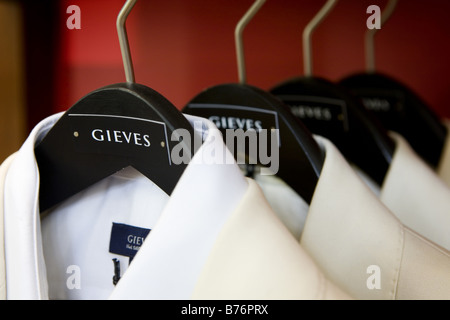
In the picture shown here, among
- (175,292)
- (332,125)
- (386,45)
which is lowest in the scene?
(175,292)

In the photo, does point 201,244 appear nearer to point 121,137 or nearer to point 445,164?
point 121,137

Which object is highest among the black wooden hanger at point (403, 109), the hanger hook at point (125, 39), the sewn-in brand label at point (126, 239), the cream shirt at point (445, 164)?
the hanger hook at point (125, 39)

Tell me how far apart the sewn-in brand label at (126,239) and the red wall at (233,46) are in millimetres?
811

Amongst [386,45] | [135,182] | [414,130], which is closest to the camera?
[135,182]

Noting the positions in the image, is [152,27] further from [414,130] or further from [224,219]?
[224,219]

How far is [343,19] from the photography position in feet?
4.25

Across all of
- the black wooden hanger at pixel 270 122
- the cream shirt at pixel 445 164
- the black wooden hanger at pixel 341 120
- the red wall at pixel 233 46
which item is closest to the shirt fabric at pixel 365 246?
the black wooden hanger at pixel 270 122

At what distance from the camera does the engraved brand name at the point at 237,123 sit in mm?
557

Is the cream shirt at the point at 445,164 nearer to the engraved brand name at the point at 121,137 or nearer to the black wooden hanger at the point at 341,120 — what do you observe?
the black wooden hanger at the point at 341,120

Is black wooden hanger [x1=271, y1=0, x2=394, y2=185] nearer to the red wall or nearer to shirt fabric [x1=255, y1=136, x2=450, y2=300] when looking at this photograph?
shirt fabric [x1=255, y1=136, x2=450, y2=300]

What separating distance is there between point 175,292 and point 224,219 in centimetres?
7

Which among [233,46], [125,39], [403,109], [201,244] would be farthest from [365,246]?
[233,46]

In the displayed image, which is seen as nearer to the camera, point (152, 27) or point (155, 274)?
point (155, 274)

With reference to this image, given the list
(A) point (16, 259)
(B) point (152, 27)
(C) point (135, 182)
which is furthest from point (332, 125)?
(B) point (152, 27)
